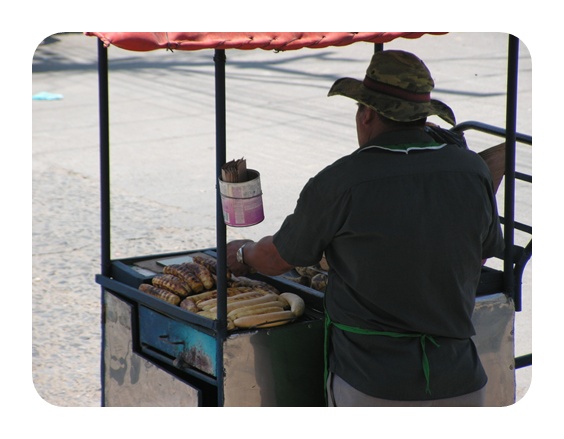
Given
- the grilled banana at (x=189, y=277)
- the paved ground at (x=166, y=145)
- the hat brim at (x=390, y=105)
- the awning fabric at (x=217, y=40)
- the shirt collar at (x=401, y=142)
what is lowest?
the paved ground at (x=166, y=145)

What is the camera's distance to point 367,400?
9.09 feet

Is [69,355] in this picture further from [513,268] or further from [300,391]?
[513,268]

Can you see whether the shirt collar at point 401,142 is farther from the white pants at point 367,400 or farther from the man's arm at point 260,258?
the white pants at point 367,400

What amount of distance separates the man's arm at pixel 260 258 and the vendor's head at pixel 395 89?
22.0 inches

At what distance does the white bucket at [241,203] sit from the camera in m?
3.00

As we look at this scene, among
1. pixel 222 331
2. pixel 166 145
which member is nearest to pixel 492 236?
pixel 222 331

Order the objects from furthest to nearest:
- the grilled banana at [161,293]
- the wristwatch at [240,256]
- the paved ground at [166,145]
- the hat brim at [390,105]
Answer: the paved ground at [166,145], the grilled banana at [161,293], the wristwatch at [240,256], the hat brim at [390,105]

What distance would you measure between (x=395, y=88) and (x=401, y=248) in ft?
1.71

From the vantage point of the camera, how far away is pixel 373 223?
8.65 feet

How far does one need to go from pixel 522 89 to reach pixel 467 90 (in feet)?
2.48

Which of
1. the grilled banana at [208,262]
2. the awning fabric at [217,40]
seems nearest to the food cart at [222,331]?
the awning fabric at [217,40]

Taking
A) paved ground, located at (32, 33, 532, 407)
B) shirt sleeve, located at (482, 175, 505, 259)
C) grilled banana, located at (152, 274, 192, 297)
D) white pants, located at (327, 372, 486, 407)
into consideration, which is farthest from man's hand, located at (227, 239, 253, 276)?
paved ground, located at (32, 33, 532, 407)

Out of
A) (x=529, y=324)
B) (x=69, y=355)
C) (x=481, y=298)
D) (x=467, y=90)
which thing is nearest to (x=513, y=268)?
(x=481, y=298)

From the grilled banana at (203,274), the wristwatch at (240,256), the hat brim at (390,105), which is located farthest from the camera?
the grilled banana at (203,274)
